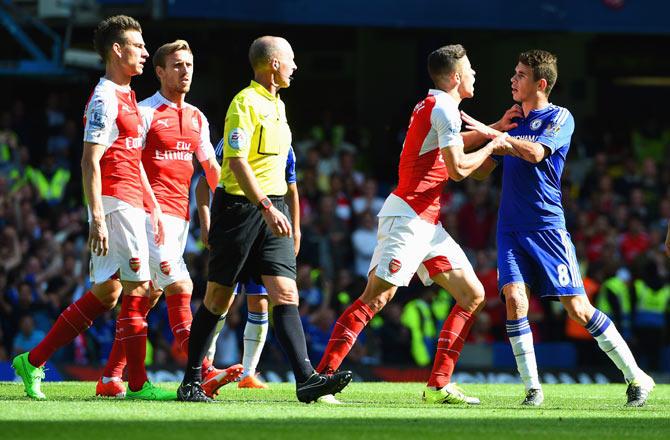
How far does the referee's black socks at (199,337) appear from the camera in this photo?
8742 millimetres

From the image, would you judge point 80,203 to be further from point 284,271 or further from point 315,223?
point 284,271

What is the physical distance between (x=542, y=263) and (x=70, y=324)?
3197 mm

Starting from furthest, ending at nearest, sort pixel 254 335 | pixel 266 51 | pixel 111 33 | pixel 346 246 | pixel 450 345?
pixel 346 246
pixel 254 335
pixel 450 345
pixel 111 33
pixel 266 51

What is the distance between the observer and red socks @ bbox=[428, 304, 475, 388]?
952 centimetres

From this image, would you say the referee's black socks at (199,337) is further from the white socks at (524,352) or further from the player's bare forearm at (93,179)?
the white socks at (524,352)

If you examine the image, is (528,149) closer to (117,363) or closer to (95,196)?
(95,196)

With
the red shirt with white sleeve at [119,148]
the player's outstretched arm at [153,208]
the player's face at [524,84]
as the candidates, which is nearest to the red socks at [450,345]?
the player's face at [524,84]

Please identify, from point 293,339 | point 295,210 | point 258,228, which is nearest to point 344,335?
point 293,339

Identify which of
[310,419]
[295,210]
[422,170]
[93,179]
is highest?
[422,170]

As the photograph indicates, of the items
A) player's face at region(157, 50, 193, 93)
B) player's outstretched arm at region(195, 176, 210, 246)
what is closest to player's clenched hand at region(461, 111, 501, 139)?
player's face at region(157, 50, 193, 93)

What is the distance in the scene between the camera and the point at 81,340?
16.0 m

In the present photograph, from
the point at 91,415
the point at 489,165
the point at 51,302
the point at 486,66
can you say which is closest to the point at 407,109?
the point at 486,66

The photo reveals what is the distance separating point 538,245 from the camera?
9578 millimetres

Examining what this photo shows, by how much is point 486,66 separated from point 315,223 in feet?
23.6
